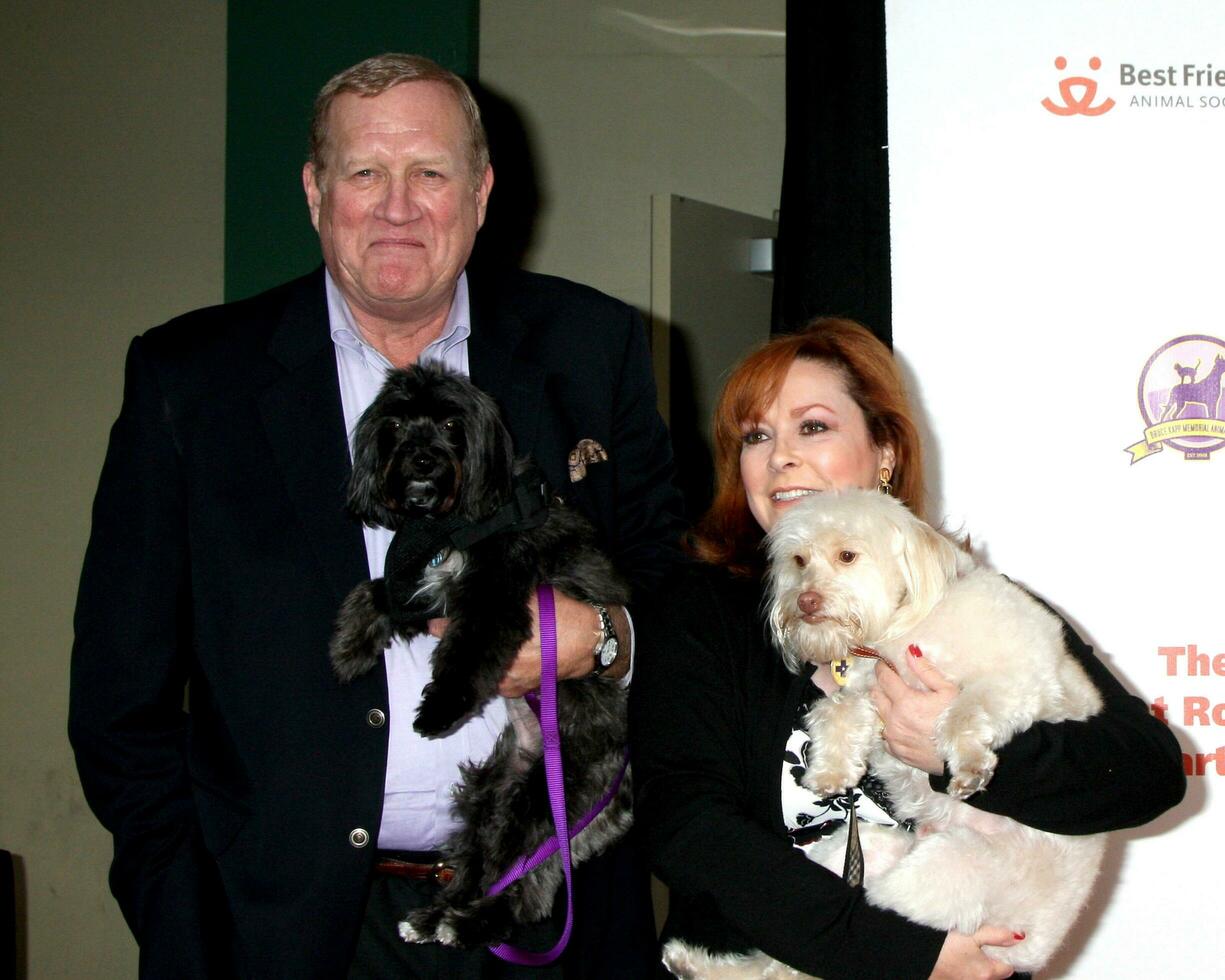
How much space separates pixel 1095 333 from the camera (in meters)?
2.79

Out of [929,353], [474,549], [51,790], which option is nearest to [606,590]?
[474,549]

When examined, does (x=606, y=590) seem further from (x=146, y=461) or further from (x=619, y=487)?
(x=146, y=461)

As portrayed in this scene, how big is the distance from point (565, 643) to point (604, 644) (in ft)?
0.28

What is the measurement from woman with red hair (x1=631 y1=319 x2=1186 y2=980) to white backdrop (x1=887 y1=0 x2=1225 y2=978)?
826mm

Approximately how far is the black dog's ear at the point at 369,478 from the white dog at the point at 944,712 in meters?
0.67

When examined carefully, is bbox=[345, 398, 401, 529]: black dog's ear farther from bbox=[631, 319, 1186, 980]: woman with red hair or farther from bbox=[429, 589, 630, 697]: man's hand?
bbox=[631, 319, 1186, 980]: woman with red hair

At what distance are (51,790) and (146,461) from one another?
2.78 meters

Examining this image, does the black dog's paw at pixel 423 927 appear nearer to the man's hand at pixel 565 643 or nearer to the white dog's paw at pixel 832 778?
the man's hand at pixel 565 643

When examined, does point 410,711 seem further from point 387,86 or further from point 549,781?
point 387,86

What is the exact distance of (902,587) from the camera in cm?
188

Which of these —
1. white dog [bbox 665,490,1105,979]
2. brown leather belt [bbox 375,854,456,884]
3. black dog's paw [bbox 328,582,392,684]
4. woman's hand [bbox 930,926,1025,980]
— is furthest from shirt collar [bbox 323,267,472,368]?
woman's hand [bbox 930,926,1025,980]

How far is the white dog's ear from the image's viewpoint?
1866 mm

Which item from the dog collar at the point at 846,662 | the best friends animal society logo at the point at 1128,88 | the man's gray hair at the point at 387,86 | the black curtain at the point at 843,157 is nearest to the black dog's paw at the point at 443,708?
the dog collar at the point at 846,662

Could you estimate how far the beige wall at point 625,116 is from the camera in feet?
15.0
